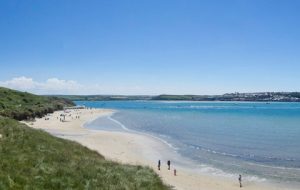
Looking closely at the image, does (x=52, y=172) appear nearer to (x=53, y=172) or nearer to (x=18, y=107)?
(x=53, y=172)

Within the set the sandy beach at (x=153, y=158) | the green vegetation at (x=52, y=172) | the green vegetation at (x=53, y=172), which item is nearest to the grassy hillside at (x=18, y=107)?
the sandy beach at (x=153, y=158)

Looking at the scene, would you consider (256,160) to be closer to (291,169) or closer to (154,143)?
(291,169)

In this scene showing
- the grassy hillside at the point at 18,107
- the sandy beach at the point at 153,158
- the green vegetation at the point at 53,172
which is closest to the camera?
the green vegetation at the point at 53,172

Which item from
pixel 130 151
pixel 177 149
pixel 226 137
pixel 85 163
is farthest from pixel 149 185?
pixel 226 137

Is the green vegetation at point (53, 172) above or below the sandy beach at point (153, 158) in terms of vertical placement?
above

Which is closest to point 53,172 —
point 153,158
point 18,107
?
point 153,158

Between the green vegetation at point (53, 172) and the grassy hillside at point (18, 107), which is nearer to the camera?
the green vegetation at point (53, 172)

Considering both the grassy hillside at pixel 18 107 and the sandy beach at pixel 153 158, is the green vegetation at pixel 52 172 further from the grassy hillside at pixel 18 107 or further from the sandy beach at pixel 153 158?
the grassy hillside at pixel 18 107

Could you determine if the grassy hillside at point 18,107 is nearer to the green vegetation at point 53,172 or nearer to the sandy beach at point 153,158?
the sandy beach at point 153,158

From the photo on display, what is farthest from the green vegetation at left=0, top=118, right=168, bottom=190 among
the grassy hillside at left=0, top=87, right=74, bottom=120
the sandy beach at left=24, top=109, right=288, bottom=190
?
the grassy hillside at left=0, top=87, right=74, bottom=120

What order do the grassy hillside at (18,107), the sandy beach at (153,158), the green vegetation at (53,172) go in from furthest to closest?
1. the grassy hillside at (18,107)
2. the sandy beach at (153,158)
3. the green vegetation at (53,172)

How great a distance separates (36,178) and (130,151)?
1555 inches

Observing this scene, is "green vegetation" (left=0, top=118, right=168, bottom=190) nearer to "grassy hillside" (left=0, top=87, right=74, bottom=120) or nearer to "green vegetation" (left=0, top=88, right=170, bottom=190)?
"green vegetation" (left=0, top=88, right=170, bottom=190)

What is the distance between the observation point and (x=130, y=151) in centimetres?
5559
